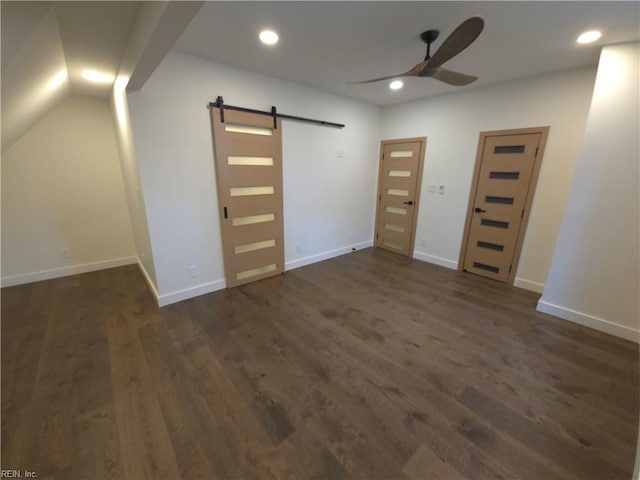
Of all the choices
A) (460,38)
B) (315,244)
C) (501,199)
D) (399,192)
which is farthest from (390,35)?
(315,244)

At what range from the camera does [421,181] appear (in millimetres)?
4191

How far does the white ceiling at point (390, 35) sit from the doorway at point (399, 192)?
1.41m

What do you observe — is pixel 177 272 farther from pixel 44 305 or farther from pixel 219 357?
pixel 44 305

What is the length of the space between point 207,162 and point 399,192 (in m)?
3.22

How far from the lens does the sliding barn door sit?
2.91 m

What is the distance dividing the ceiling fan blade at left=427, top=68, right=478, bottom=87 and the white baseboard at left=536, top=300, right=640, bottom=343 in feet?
8.17

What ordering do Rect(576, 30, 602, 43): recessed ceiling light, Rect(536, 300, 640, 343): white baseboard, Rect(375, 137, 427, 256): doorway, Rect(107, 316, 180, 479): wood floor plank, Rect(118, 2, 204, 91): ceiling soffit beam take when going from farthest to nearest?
Rect(375, 137, 427, 256): doorway
Rect(536, 300, 640, 343): white baseboard
Rect(576, 30, 602, 43): recessed ceiling light
Rect(107, 316, 180, 479): wood floor plank
Rect(118, 2, 204, 91): ceiling soffit beam

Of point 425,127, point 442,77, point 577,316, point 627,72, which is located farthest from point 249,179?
point 577,316

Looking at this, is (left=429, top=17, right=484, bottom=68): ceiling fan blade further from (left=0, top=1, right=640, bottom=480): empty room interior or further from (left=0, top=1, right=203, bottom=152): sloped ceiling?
(left=0, top=1, right=203, bottom=152): sloped ceiling

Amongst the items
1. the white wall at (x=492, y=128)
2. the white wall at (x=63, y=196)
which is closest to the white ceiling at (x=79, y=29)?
the white wall at (x=63, y=196)

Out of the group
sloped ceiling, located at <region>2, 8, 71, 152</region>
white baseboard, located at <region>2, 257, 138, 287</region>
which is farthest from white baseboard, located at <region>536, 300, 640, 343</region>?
white baseboard, located at <region>2, 257, 138, 287</region>

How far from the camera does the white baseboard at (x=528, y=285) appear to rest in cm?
324

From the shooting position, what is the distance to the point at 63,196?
3.46 m

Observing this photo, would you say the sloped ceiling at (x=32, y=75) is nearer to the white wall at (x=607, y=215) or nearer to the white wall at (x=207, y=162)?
the white wall at (x=207, y=162)
